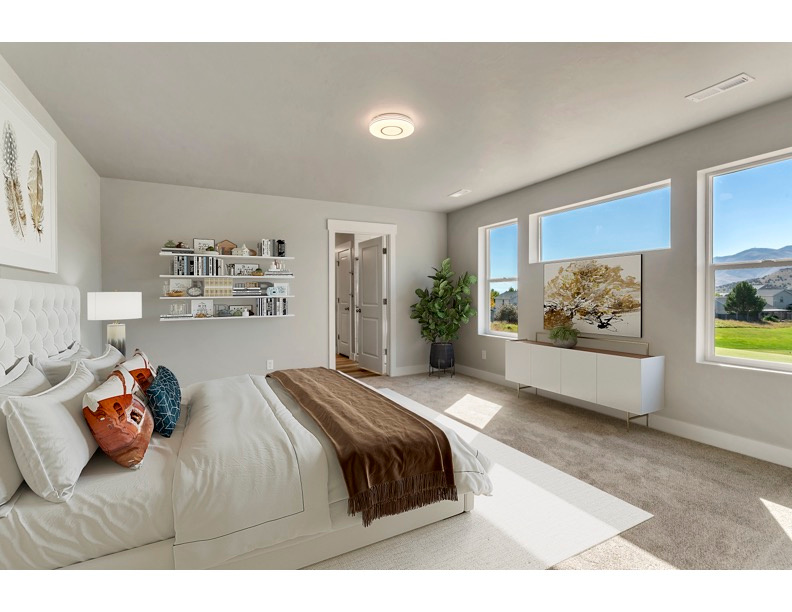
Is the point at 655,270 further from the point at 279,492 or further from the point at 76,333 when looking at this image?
the point at 76,333

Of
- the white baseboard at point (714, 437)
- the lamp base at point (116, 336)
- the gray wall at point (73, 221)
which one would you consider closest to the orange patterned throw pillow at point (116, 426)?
the gray wall at point (73, 221)

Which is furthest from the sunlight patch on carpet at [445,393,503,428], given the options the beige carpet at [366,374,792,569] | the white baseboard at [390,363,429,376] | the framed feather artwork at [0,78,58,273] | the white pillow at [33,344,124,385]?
the framed feather artwork at [0,78,58,273]

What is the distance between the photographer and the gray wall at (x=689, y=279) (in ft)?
8.89

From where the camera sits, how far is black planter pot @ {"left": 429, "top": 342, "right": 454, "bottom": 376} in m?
5.62

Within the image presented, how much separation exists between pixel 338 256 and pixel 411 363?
296 centimetres

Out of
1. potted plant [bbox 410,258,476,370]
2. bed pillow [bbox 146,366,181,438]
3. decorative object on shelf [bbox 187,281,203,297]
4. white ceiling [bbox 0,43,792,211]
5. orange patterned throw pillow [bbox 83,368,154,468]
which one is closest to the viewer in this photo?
orange patterned throw pillow [bbox 83,368,154,468]

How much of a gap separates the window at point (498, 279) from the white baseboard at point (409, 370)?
1.11 meters

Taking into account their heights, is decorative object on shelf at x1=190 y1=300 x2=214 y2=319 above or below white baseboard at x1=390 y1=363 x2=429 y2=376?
above

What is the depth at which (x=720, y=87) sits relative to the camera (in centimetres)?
240

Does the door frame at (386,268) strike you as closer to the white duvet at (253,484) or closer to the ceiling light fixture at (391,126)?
the ceiling light fixture at (391,126)

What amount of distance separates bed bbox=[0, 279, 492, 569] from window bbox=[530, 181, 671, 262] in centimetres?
291

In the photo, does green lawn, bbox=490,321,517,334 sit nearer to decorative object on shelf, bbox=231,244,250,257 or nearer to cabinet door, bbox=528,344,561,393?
cabinet door, bbox=528,344,561,393

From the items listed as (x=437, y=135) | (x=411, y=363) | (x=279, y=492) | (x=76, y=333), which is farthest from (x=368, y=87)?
(x=411, y=363)

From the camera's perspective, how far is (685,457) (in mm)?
2828
